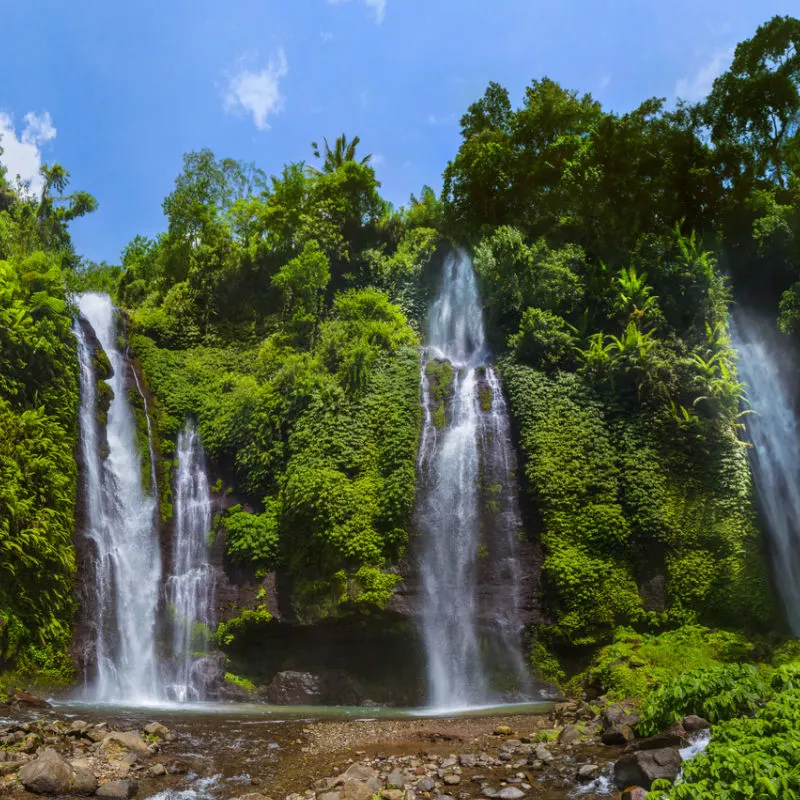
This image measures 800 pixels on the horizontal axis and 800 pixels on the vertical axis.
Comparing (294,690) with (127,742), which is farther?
(294,690)

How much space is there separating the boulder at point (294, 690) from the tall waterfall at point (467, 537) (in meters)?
2.51

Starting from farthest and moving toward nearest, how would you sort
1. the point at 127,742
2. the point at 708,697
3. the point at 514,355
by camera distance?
the point at 514,355
the point at 127,742
the point at 708,697

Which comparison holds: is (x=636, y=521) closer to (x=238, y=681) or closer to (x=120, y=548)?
(x=238, y=681)

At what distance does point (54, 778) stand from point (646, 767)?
6.17 m

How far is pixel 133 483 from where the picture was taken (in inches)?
659

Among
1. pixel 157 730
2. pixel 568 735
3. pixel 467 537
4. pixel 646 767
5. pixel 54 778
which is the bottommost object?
pixel 568 735

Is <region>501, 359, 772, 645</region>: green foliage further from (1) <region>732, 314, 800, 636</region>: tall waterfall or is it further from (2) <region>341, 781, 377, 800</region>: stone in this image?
(2) <region>341, 781, 377, 800</region>: stone

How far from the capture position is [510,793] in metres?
6.69

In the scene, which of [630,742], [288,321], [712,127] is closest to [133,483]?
[288,321]

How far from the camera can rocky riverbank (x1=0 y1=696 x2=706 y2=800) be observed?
671cm

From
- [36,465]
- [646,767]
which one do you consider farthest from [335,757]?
[36,465]

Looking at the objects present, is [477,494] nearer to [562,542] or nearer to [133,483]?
[562,542]

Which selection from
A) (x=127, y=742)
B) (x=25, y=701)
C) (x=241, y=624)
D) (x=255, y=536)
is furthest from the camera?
(x=255, y=536)

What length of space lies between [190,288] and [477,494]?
15.4m
